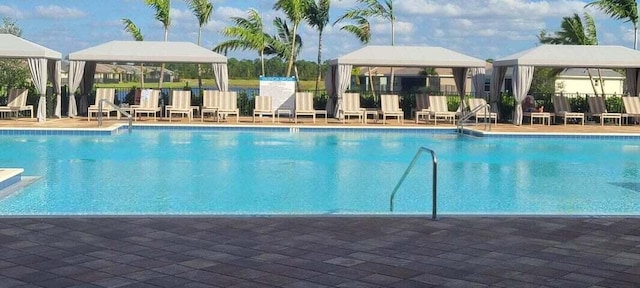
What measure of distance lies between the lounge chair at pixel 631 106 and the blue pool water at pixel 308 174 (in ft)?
10.1

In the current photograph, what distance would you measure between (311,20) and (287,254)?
21463 millimetres

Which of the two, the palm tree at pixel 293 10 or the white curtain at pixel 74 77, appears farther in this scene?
the palm tree at pixel 293 10

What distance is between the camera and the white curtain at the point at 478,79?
20.1m

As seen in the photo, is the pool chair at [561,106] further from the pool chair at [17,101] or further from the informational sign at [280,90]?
the pool chair at [17,101]

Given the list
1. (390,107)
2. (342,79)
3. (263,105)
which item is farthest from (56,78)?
(390,107)

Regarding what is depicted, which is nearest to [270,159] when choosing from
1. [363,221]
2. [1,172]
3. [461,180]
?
[461,180]

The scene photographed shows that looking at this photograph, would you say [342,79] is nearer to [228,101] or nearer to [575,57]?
[228,101]

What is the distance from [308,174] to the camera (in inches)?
442

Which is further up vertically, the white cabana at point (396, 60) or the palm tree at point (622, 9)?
the palm tree at point (622, 9)

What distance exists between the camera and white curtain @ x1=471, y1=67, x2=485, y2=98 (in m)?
20.1

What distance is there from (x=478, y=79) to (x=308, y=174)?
10.2m

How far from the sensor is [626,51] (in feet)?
64.4

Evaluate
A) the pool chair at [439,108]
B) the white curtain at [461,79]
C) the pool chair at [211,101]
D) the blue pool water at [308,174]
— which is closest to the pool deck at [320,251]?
the blue pool water at [308,174]

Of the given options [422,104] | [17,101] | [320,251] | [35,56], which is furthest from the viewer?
[422,104]
